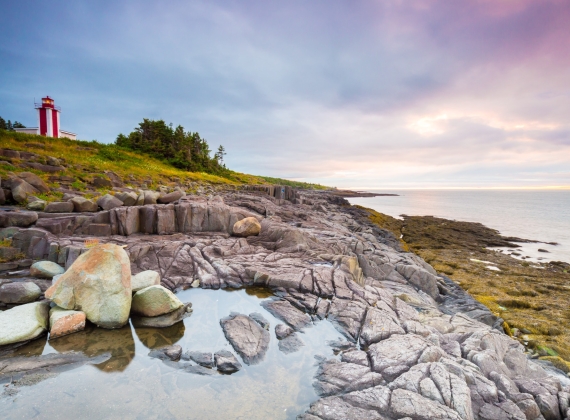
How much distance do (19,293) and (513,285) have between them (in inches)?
1085

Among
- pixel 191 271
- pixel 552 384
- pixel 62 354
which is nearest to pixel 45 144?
pixel 191 271

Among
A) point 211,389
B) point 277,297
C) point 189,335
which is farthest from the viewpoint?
point 277,297

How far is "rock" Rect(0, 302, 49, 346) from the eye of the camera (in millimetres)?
7484

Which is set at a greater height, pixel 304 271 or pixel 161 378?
pixel 304 271

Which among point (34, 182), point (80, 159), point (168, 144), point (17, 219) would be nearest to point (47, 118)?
point (168, 144)

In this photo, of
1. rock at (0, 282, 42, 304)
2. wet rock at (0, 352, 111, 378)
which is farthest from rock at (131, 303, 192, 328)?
rock at (0, 282, 42, 304)

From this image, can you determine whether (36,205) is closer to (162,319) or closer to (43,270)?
(43,270)

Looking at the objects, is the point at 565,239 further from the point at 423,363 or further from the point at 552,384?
the point at 423,363

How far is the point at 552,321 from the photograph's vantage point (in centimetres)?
1429

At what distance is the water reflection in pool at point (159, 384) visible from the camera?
18.7ft

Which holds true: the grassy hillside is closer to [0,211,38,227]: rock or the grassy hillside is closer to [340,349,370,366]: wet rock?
[0,211,38,227]: rock

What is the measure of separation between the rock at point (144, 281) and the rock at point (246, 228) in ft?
24.9

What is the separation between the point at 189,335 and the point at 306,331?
3669mm

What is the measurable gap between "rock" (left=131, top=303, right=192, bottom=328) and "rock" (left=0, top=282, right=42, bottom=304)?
358 cm
